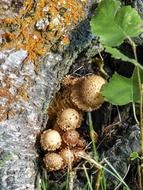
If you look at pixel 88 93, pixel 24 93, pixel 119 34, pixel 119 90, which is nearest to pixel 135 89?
pixel 119 90

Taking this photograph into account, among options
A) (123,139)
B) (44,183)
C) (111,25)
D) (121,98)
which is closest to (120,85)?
(121,98)

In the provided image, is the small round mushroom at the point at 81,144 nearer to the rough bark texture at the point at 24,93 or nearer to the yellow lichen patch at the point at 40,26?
the rough bark texture at the point at 24,93

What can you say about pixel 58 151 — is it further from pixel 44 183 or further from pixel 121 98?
pixel 121 98

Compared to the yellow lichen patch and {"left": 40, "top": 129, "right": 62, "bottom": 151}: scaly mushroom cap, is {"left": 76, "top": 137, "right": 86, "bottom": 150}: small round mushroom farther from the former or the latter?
the yellow lichen patch

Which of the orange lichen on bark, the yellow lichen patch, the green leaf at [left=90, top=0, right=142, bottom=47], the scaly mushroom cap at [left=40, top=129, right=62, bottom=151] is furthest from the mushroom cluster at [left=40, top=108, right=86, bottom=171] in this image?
the green leaf at [left=90, top=0, right=142, bottom=47]

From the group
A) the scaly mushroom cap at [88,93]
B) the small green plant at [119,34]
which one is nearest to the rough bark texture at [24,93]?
the scaly mushroom cap at [88,93]

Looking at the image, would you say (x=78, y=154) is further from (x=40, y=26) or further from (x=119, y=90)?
(x=40, y=26)
